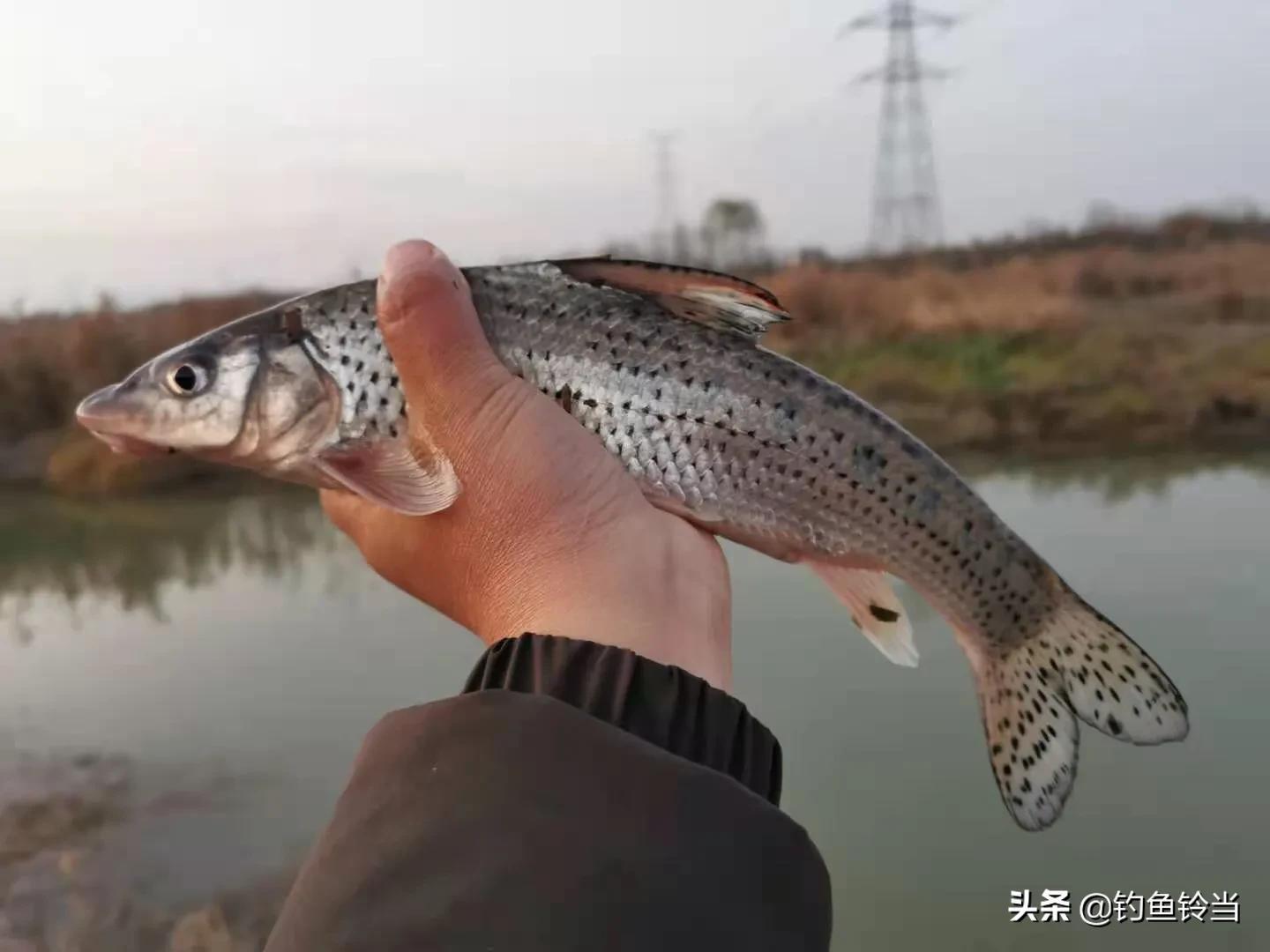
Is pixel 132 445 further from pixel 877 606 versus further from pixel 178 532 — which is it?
pixel 178 532

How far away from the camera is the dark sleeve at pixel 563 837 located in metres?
0.86

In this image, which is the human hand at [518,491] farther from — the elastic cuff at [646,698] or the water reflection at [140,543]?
the water reflection at [140,543]

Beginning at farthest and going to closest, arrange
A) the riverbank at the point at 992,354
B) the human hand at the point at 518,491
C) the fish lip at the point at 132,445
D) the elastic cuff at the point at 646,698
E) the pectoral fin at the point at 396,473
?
the riverbank at the point at 992,354
the fish lip at the point at 132,445
the pectoral fin at the point at 396,473
the human hand at the point at 518,491
the elastic cuff at the point at 646,698

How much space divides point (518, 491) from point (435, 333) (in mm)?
348

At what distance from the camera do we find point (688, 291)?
5.97 feet

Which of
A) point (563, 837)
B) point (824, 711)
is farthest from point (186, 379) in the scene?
point (824, 711)

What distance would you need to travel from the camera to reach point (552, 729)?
103 cm

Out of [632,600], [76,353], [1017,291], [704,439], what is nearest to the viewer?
[632,600]

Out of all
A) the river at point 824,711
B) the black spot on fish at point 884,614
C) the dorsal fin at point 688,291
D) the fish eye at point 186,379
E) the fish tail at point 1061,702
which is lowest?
the river at point 824,711

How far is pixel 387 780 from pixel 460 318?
93 cm

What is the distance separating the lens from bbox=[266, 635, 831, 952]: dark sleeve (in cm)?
86

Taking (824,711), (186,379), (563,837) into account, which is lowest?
(824,711)

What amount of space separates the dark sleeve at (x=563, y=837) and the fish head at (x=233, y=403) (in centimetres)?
90

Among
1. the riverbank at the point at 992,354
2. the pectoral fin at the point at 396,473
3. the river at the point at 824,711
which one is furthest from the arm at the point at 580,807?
the riverbank at the point at 992,354
